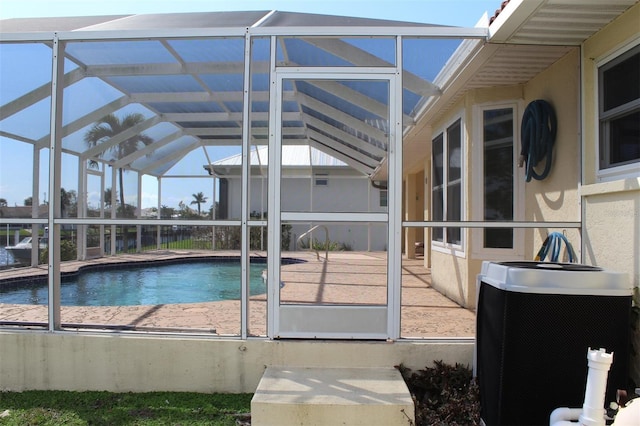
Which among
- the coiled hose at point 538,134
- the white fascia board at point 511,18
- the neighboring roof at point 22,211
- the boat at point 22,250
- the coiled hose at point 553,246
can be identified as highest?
the white fascia board at point 511,18

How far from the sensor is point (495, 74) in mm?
4168

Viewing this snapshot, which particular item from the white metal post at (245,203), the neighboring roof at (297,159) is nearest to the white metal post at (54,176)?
the white metal post at (245,203)

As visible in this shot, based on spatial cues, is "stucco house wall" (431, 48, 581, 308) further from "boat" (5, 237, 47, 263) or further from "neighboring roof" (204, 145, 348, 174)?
"boat" (5, 237, 47, 263)

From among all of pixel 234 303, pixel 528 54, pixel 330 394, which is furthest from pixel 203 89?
pixel 330 394

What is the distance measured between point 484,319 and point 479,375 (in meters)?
0.39

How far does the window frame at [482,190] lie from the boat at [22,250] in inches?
241

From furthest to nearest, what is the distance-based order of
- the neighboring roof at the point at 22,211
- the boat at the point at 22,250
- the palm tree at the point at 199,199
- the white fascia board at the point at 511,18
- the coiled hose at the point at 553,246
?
the palm tree at the point at 199,199 → the boat at the point at 22,250 → the neighboring roof at the point at 22,211 → the coiled hose at the point at 553,246 → the white fascia board at the point at 511,18

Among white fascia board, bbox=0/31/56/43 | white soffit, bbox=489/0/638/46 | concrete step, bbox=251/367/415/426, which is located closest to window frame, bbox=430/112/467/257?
white soffit, bbox=489/0/638/46

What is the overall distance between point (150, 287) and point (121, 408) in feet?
13.9

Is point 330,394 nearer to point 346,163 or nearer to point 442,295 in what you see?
point 442,295

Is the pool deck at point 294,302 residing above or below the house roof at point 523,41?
below

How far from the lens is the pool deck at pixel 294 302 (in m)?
3.66

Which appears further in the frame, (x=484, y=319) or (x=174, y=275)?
(x=174, y=275)

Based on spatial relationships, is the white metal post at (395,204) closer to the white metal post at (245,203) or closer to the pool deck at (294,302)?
the pool deck at (294,302)
